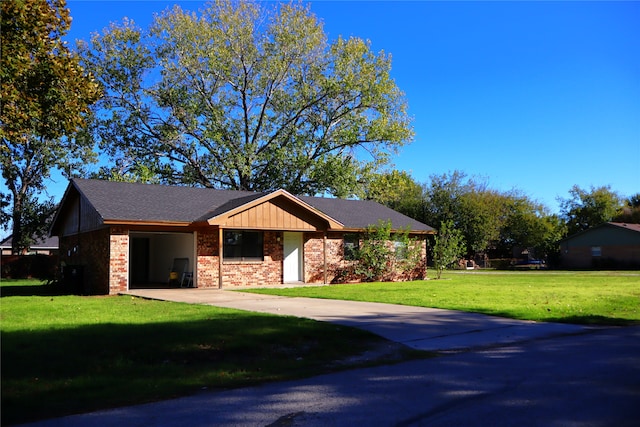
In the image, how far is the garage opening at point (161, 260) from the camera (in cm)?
→ 2273

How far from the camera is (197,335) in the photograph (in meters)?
9.20

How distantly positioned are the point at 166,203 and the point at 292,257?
5983 millimetres

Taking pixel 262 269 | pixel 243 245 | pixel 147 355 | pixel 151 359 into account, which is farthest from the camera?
pixel 262 269

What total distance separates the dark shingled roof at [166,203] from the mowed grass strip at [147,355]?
867 cm

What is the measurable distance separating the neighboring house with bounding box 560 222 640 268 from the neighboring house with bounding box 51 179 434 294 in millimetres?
29995

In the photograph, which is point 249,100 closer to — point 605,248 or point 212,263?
point 212,263

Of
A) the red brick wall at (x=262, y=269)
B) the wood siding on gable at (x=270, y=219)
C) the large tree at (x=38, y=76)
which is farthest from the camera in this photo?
the red brick wall at (x=262, y=269)

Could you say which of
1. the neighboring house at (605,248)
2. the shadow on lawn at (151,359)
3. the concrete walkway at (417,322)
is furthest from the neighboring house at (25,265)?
the neighboring house at (605,248)

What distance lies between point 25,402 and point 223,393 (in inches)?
82.7

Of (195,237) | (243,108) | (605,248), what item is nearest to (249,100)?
(243,108)

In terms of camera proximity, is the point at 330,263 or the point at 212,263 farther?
the point at 330,263

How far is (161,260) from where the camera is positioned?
25250 mm

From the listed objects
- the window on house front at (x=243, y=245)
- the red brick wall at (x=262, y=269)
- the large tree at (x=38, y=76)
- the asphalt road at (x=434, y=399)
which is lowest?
the asphalt road at (x=434, y=399)

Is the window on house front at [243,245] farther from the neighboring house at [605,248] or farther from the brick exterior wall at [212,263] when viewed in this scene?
the neighboring house at [605,248]
